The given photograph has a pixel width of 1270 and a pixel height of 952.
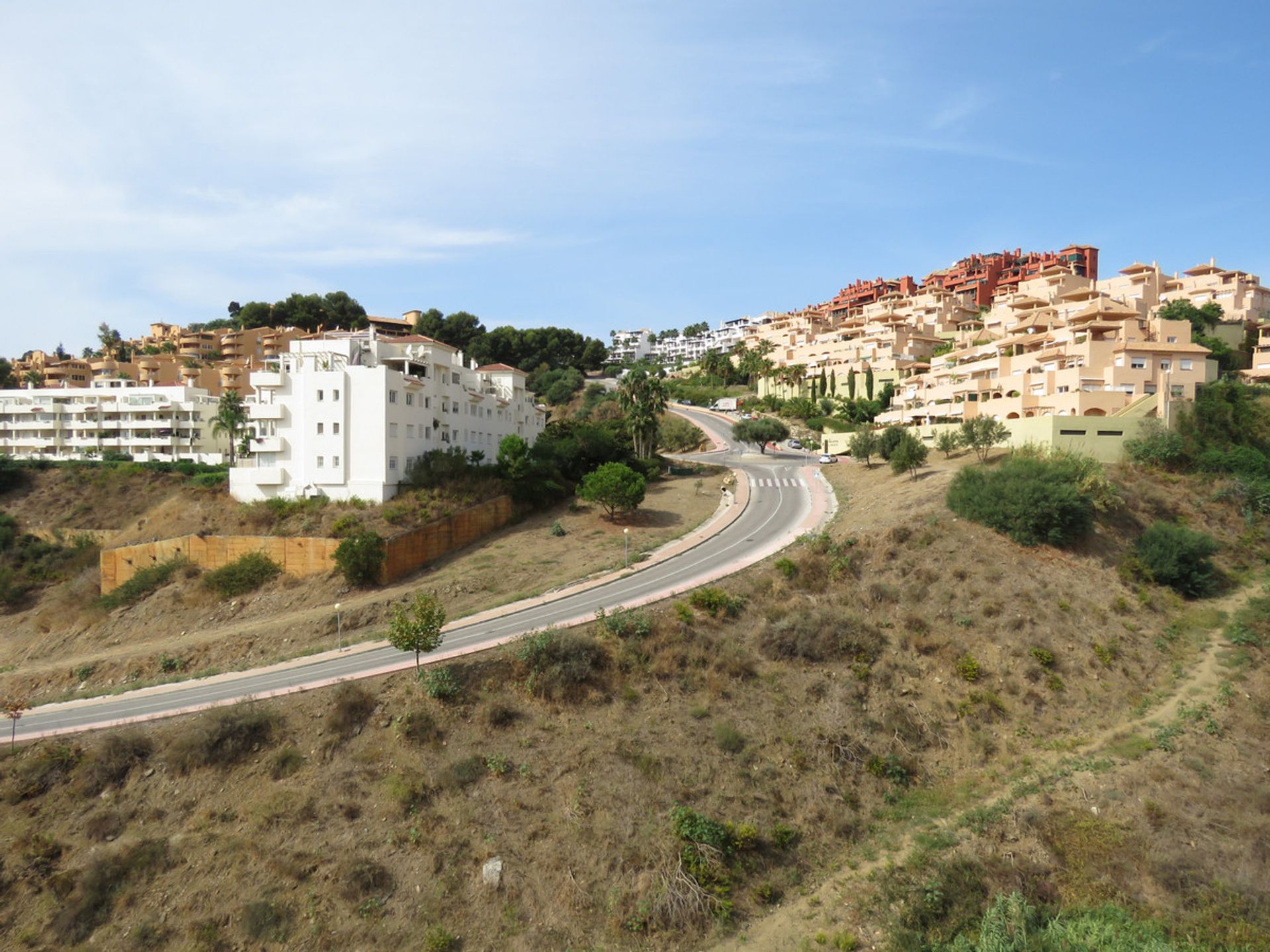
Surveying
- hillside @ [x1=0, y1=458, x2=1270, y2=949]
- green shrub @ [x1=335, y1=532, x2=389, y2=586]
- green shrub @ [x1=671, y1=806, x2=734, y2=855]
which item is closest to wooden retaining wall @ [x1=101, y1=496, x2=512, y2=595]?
green shrub @ [x1=335, y1=532, x2=389, y2=586]

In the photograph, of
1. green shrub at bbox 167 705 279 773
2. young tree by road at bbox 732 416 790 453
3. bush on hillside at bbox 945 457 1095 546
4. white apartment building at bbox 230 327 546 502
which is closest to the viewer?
green shrub at bbox 167 705 279 773

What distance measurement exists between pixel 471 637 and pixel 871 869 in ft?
55.1

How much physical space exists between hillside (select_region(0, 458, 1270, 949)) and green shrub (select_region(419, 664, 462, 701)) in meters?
0.45

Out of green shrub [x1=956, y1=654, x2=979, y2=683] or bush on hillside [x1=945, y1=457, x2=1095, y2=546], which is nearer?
green shrub [x1=956, y1=654, x2=979, y2=683]

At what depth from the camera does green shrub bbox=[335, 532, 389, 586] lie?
124 ft

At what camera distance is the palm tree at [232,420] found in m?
65.8

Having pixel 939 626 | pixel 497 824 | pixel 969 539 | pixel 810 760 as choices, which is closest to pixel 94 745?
pixel 497 824

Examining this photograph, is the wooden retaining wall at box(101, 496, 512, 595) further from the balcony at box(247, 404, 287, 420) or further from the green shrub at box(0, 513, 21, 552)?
the green shrub at box(0, 513, 21, 552)

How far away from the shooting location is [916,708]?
24.6 m

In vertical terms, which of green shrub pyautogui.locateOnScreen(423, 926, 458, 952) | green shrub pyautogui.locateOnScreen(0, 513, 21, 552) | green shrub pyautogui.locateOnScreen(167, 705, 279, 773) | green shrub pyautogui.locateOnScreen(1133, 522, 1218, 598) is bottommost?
green shrub pyautogui.locateOnScreen(423, 926, 458, 952)

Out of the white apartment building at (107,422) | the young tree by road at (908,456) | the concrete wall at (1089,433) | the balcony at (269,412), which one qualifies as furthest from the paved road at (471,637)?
the white apartment building at (107,422)

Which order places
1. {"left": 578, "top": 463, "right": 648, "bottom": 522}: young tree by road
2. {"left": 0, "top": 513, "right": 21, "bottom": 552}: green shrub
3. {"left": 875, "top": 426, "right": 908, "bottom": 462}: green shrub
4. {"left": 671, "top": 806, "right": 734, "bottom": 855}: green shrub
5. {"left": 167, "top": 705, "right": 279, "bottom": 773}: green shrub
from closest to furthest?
{"left": 671, "top": 806, "right": 734, "bottom": 855}: green shrub
{"left": 167, "top": 705, "right": 279, "bottom": 773}: green shrub
{"left": 578, "top": 463, "right": 648, "bottom": 522}: young tree by road
{"left": 875, "top": 426, "right": 908, "bottom": 462}: green shrub
{"left": 0, "top": 513, "right": 21, "bottom": 552}: green shrub

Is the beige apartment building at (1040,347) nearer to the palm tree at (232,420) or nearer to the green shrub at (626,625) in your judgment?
the green shrub at (626,625)

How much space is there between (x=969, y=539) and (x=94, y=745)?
34.4 metres
